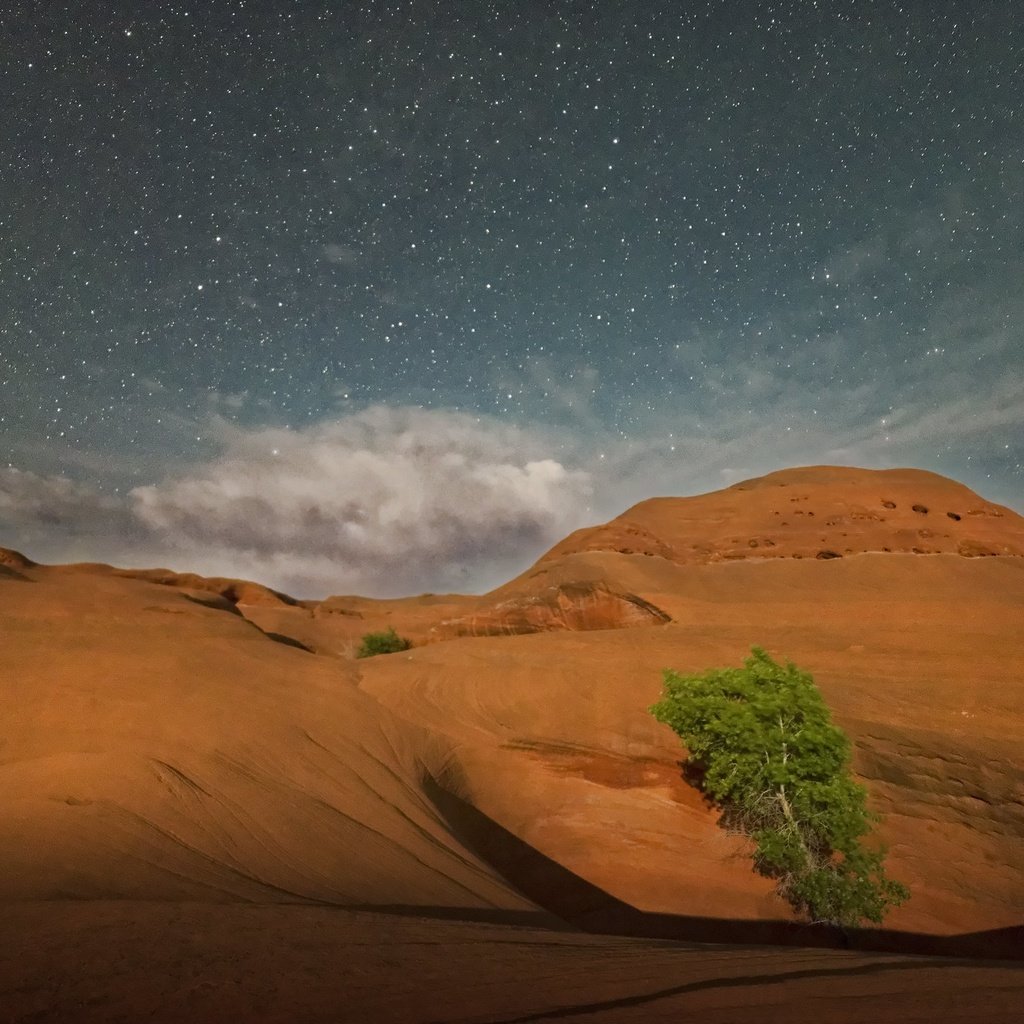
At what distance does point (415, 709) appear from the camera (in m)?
23.3

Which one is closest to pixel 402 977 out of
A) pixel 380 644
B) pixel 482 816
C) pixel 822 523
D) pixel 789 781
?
pixel 789 781

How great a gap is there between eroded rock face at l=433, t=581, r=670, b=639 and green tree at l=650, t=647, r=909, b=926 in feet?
71.9

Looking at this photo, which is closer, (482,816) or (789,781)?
(789,781)

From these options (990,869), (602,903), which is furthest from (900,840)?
(602,903)

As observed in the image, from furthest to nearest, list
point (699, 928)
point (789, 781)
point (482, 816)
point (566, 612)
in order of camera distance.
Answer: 1. point (566, 612)
2. point (482, 816)
3. point (789, 781)
4. point (699, 928)

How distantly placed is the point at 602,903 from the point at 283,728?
10430 mm

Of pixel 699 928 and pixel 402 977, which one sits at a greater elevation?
pixel 402 977

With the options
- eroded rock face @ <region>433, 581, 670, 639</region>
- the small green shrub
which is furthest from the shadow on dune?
the small green shrub

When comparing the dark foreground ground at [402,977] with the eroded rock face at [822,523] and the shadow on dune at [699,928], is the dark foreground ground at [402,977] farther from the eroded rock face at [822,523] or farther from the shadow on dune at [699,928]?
the eroded rock face at [822,523]

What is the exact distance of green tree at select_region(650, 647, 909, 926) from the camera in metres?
12.6

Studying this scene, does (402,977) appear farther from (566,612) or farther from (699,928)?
(566,612)

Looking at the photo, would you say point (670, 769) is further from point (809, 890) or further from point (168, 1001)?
point (168, 1001)

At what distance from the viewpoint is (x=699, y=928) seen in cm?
1302

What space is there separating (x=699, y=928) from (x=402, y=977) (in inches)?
465
